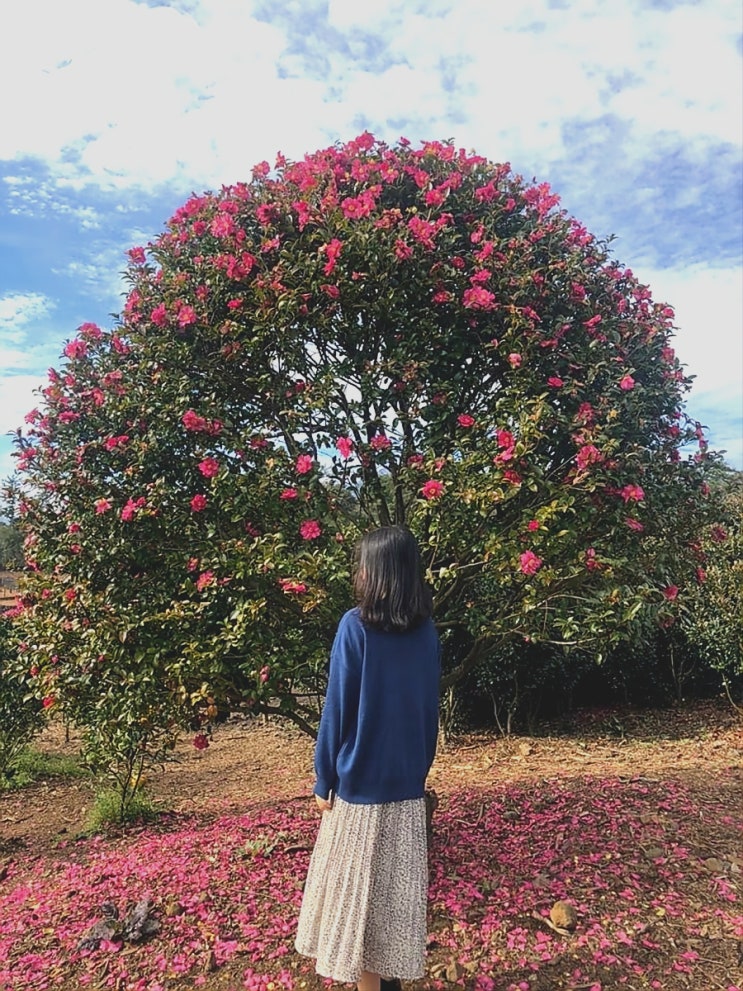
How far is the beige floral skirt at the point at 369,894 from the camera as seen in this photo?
2.55m

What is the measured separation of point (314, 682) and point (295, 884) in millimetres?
1075

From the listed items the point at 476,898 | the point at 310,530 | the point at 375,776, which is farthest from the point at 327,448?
the point at 476,898

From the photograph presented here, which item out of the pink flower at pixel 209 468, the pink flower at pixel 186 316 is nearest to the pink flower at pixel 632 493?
the pink flower at pixel 209 468

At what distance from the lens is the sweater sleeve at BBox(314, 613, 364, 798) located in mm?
2537

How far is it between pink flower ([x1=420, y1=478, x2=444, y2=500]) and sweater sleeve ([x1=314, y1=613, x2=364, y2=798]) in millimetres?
946

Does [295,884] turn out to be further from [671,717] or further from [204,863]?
[671,717]

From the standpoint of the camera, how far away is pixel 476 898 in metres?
3.69

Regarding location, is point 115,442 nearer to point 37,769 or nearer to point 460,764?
point 460,764

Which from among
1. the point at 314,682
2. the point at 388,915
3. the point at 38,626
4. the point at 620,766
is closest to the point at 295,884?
the point at 314,682

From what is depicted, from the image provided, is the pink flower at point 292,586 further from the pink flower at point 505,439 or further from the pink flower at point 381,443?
the pink flower at point 505,439

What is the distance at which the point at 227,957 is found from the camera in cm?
328

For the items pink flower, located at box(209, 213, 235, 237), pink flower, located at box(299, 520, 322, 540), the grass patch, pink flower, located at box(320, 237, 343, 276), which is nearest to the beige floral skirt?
pink flower, located at box(299, 520, 322, 540)

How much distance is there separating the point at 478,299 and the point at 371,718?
2.18m

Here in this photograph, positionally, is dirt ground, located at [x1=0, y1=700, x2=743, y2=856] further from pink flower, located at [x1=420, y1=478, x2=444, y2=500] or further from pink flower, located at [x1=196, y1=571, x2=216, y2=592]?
pink flower, located at [x1=420, y1=478, x2=444, y2=500]
